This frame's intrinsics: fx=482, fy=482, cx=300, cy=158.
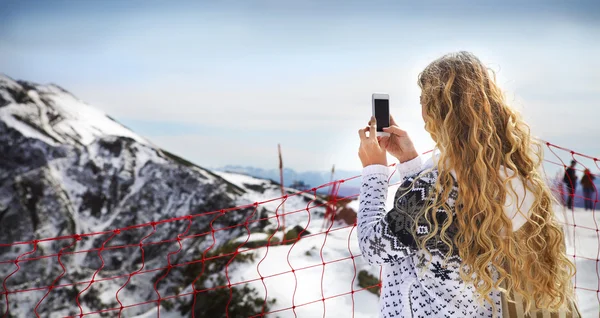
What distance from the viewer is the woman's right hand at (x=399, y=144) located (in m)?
1.42

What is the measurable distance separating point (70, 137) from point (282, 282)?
840 inches

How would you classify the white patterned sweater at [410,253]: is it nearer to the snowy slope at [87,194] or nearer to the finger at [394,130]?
the finger at [394,130]

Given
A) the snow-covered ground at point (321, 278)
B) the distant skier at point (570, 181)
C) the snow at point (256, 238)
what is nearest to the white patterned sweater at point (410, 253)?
the distant skier at point (570, 181)

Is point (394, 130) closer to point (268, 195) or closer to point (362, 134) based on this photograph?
point (362, 134)

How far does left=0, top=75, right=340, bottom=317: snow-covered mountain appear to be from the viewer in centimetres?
1641

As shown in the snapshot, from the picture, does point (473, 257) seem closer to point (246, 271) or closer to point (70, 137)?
point (246, 271)

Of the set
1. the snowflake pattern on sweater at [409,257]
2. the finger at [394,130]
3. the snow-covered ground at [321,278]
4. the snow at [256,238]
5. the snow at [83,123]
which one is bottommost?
the snow at [83,123]

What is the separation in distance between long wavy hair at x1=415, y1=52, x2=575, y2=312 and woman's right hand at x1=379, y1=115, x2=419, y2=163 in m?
0.18

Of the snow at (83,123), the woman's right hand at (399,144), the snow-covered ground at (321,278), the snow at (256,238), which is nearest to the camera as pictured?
the woman's right hand at (399,144)

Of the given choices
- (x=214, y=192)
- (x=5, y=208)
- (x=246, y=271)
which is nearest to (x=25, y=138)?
(x=5, y=208)

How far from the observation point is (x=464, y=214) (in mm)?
1156

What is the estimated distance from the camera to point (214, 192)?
18.6 metres

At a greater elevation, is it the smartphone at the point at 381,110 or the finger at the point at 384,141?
the smartphone at the point at 381,110

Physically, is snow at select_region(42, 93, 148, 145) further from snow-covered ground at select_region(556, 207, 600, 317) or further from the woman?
the woman
